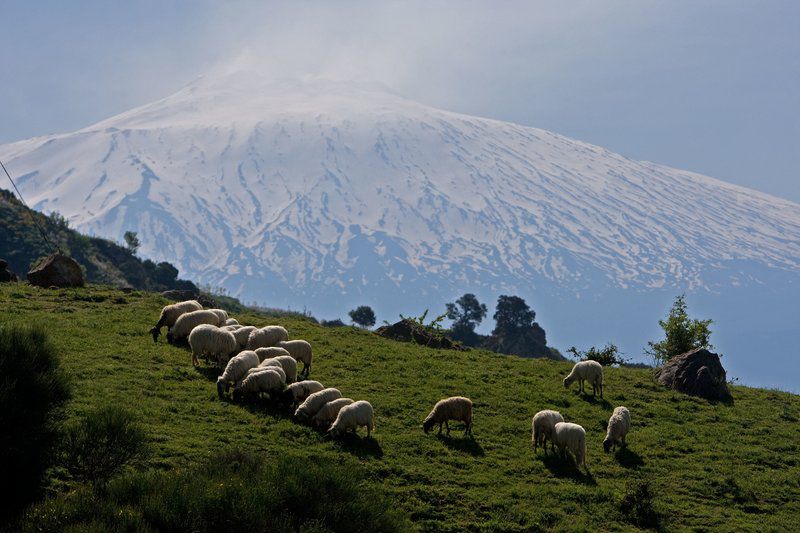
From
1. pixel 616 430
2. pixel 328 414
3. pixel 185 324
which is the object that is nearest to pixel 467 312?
pixel 185 324

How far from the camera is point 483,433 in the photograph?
1839 cm

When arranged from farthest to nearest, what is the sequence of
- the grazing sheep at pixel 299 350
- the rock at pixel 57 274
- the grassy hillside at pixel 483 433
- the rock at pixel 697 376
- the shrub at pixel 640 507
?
the rock at pixel 57 274
the rock at pixel 697 376
the grazing sheep at pixel 299 350
the grassy hillside at pixel 483 433
the shrub at pixel 640 507

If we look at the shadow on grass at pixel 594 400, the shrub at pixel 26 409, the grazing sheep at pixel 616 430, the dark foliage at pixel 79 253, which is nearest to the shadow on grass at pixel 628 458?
the grazing sheep at pixel 616 430

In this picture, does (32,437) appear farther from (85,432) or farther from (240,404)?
(240,404)

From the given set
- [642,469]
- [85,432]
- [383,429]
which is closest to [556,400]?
[642,469]

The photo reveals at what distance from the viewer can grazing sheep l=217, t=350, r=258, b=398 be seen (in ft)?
59.6

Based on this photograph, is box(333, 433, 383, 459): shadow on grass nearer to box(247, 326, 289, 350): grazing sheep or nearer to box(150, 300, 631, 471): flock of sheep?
box(150, 300, 631, 471): flock of sheep

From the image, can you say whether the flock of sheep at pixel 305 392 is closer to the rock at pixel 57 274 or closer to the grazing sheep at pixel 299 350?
the grazing sheep at pixel 299 350

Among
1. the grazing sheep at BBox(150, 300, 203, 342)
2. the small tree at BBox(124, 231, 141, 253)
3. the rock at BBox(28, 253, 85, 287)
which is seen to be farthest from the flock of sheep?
the small tree at BBox(124, 231, 141, 253)

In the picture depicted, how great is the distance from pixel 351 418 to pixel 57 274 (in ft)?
61.3

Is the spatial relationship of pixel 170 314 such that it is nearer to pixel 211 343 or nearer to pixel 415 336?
pixel 211 343

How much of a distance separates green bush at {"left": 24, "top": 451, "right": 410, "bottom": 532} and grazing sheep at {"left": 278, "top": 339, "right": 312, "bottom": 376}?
7.39 m

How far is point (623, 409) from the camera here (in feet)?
61.7

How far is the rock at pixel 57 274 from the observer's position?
97.7 feet
